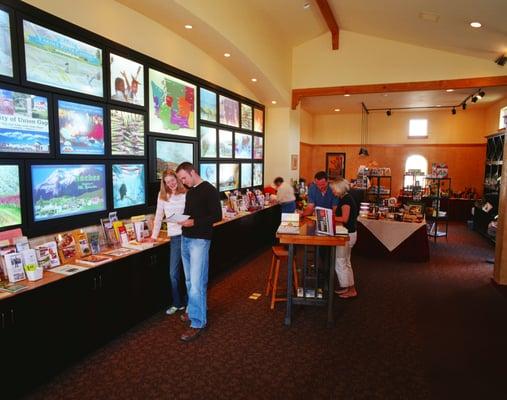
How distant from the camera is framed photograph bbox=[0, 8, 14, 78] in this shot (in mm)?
2895

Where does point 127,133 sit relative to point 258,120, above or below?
below

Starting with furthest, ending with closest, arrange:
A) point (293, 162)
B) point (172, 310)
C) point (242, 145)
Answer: point (293, 162)
point (242, 145)
point (172, 310)

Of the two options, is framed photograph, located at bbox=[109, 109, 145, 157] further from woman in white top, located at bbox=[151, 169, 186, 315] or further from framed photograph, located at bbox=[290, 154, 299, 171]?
framed photograph, located at bbox=[290, 154, 299, 171]

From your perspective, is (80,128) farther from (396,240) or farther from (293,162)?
(293,162)

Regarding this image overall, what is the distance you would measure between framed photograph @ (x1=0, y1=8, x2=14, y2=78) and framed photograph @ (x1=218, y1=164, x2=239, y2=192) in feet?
13.1

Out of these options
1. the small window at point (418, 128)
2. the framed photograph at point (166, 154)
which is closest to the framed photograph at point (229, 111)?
the framed photograph at point (166, 154)

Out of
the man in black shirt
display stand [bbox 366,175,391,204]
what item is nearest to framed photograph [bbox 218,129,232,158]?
the man in black shirt

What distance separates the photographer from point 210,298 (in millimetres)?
4664

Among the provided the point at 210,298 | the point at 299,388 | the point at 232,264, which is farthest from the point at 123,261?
the point at 232,264

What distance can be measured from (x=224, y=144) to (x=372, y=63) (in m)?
4.24

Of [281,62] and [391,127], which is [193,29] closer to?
[281,62]

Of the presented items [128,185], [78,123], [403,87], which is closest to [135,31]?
[78,123]

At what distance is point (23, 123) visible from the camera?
310cm

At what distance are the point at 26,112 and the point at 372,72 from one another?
741cm
